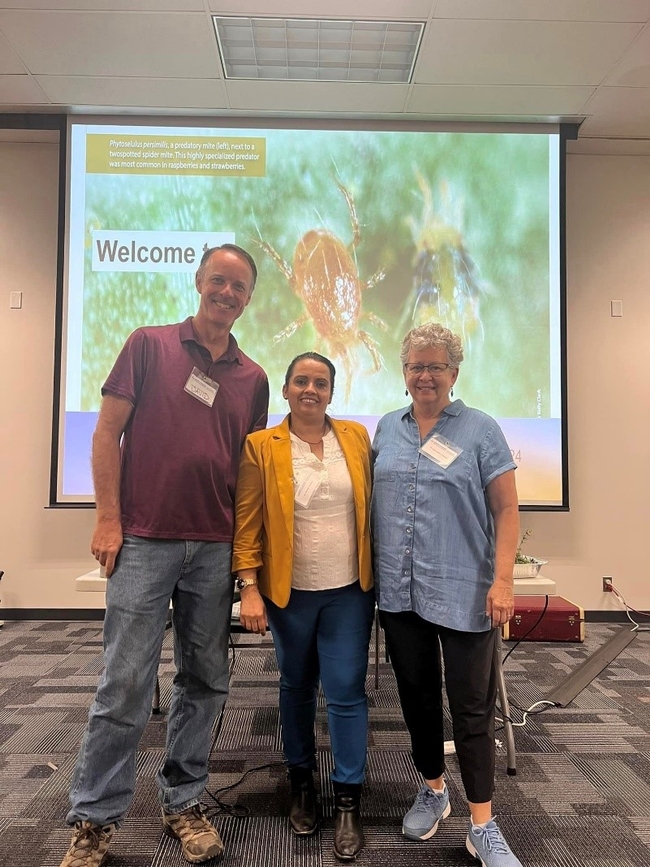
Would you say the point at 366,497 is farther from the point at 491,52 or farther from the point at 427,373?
the point at 491,52

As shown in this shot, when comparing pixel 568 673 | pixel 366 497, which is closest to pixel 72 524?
pixel 366 497

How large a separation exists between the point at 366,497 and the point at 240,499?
13.9 inches

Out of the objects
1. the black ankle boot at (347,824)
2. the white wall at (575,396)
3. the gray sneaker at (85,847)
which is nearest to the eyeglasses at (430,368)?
the black ankle boot at (347,824)

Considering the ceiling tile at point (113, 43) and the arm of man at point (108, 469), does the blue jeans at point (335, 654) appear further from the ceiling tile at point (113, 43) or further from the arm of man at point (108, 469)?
the ceiling tile at point (113, 43)

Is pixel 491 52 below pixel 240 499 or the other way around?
the other way around

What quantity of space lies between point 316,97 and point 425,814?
3715mm

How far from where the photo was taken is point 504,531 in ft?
4.79

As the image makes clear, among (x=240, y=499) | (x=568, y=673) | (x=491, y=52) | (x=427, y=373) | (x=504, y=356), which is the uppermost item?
(x=491, y=52)

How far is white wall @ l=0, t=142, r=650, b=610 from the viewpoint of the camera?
3.82 metres

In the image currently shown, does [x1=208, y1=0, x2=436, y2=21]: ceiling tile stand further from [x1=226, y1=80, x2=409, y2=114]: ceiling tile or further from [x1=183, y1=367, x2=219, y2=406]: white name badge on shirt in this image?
[x1=183, y1=367, x2=219, y2=406]: white name badge on shirt

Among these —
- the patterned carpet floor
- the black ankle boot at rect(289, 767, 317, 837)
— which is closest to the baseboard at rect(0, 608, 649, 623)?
the patterned carpet floor

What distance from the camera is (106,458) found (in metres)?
1.42

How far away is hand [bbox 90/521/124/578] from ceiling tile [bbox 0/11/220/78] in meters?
2.75

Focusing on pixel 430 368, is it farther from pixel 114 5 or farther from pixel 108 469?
pixel 114 5
